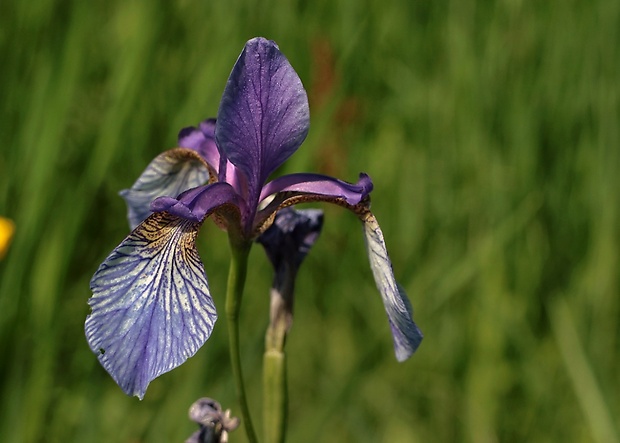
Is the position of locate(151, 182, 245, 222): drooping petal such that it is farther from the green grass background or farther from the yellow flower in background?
the yellow flower in background

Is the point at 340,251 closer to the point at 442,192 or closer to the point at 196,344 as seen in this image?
the point at 442,192

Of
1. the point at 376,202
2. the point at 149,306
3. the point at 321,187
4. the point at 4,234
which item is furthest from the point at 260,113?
the point at 376,202

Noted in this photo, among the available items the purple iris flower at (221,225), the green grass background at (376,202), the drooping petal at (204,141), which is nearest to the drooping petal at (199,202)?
the purple iris flower at (221,225)

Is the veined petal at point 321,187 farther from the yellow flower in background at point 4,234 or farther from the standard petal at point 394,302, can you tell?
the yellow flower in background at point 4,234

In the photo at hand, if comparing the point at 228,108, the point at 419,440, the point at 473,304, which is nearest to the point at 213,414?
the point at 228,108

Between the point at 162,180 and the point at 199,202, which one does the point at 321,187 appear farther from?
the point at 162,180

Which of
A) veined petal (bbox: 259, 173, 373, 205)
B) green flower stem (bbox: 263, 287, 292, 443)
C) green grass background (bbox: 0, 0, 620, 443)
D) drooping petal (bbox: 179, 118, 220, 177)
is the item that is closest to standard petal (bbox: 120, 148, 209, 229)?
drooping petal (bbox: 179, 118, 220, 177)
